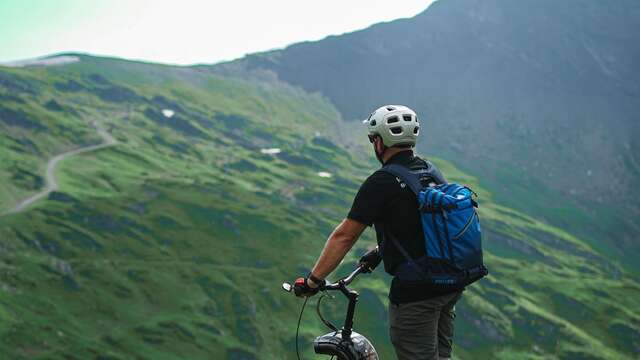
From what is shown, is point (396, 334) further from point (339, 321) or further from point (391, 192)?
point (339, 321)

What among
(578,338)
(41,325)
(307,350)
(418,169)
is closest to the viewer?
(418,169)

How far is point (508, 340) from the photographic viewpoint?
19038 centimetres

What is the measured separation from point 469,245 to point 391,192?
4.42ft

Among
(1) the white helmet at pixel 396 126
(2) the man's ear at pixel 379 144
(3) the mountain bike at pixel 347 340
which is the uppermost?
(1) the white helmet at pixel 396 126

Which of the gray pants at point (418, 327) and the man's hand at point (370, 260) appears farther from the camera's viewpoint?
the man's hand at point (370, 260)

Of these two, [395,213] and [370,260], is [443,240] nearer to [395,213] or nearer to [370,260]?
[395,213]

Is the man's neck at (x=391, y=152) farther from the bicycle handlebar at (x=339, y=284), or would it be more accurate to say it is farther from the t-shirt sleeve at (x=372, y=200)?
the bicycle handlebar at (x=339, y=284)

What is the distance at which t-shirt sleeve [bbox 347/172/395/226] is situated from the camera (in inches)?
343

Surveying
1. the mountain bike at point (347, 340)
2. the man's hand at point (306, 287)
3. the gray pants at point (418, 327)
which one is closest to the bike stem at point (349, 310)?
the mountain bike at point (347, 340)

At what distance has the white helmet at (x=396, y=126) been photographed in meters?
9.27

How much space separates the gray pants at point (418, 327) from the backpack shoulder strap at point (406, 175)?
66.4 inches

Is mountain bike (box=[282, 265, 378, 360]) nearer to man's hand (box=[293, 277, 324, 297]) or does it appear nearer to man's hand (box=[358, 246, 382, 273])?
man's hand (box=[358, 246, 382, 273])

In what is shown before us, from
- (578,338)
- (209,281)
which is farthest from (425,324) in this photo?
(578,338)

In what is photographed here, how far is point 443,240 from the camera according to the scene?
28.2 feet
